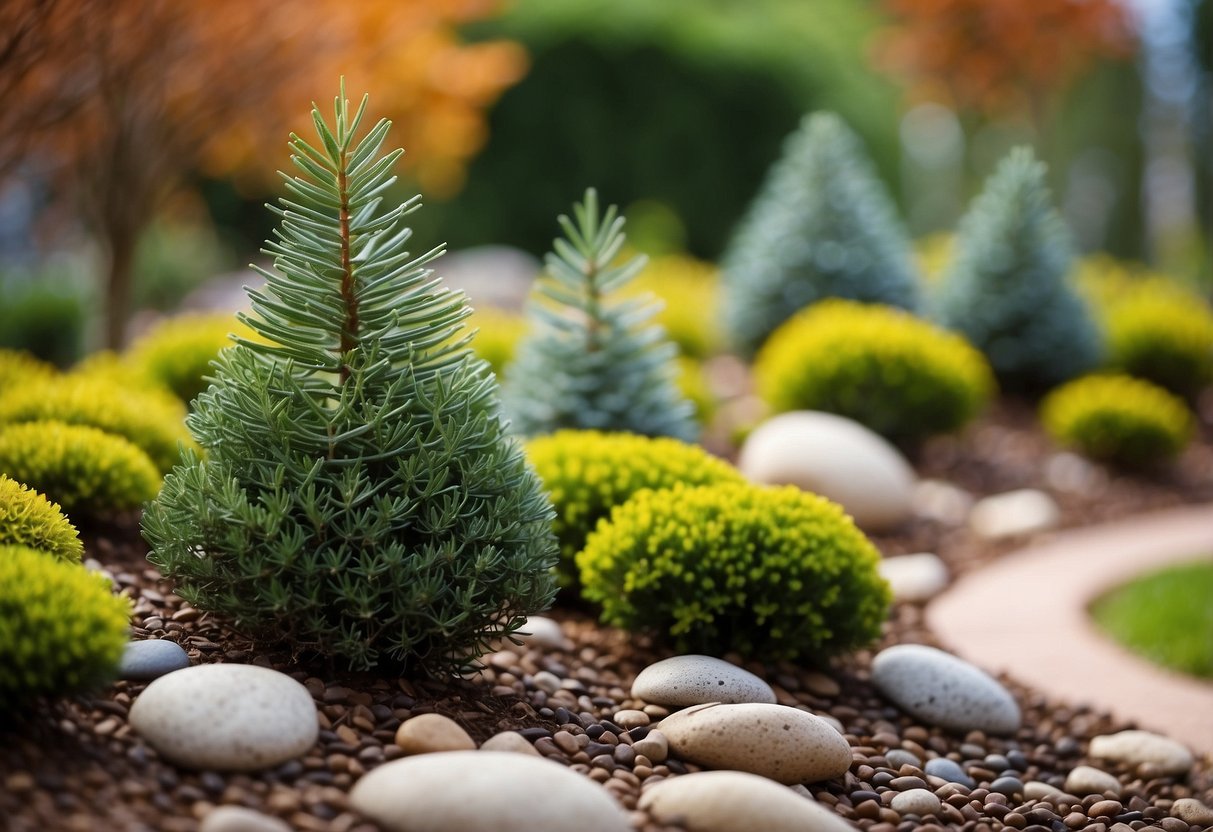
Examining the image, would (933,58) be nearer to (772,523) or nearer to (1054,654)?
(1054,654)

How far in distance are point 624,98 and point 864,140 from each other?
3802mm

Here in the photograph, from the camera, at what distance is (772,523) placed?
4.34m

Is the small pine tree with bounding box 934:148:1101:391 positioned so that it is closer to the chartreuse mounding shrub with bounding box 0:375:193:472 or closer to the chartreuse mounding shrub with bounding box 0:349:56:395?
the chartreuse mounding shrub with bounding box 0:375:193:472

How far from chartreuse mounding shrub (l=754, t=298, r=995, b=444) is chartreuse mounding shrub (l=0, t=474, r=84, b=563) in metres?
5.32

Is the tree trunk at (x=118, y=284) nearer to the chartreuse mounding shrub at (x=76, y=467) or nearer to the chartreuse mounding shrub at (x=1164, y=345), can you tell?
the chartreuse mounding shrub at (x=76, y=467)

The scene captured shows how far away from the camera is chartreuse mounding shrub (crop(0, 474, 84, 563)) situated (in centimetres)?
345

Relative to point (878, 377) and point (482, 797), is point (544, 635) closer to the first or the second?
point (482, 797)

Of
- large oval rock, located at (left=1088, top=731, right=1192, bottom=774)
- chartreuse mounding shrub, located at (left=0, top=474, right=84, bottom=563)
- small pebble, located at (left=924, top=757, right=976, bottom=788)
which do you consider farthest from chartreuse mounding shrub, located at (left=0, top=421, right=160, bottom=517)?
large oval rock, located at (left=1088, top=731, right=1192, bottom=774)

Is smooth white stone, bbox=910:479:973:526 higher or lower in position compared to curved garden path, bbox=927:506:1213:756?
higher

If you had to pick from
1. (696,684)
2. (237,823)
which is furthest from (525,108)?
(237,823)

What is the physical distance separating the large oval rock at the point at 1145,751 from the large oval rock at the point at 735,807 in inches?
73.0

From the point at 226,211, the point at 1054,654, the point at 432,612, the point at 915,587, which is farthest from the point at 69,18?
the point at 226,211

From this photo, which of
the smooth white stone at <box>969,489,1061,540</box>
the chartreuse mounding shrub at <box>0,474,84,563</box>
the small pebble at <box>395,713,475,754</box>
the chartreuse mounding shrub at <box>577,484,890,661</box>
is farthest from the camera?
the smooth white stone at <box>969,489,1061,540</box>

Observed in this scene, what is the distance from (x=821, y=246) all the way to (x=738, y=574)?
18.7ft
